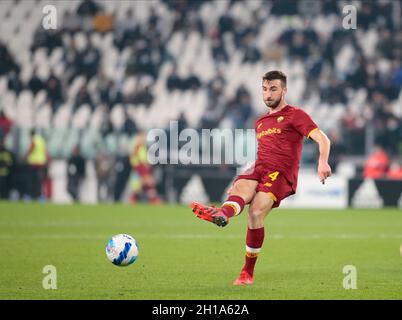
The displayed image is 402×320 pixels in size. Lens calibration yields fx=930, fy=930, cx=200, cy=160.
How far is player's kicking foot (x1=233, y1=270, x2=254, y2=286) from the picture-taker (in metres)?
9.15

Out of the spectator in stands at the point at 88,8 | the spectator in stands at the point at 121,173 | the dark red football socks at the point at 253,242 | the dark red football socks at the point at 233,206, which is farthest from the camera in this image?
the spectator in stands at the point at 88,8

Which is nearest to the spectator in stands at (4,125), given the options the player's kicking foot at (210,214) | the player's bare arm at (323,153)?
the player's bare arm at (323,153)

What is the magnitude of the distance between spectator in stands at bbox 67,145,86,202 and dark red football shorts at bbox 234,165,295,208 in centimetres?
1561

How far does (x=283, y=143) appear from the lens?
9234 millimetres

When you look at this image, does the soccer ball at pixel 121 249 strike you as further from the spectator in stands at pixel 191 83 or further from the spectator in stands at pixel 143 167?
the spectator in stands at pixel 191 83

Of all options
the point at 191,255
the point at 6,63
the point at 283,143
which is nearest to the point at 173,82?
the point at 6,63

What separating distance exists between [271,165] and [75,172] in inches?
621

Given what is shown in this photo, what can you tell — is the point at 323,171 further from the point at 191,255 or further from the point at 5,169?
the point at 5,169

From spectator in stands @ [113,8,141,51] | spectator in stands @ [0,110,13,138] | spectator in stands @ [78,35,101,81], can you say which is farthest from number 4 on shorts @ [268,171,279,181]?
spectator in stands @ [113,8,141,51]

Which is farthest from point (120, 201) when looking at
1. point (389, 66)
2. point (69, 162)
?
point (389, 66)

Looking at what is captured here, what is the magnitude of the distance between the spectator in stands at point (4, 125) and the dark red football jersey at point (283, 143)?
16.5 metres

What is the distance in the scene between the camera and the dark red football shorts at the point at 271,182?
9.11 metres

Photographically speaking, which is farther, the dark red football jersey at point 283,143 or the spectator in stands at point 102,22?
the spectator in stands at point 102,22

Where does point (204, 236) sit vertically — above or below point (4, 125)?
below
